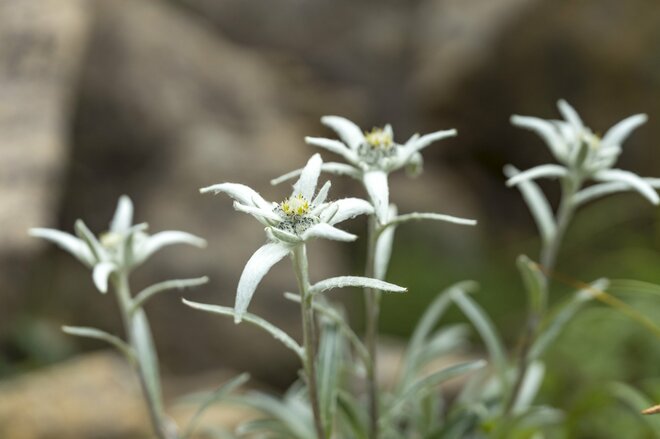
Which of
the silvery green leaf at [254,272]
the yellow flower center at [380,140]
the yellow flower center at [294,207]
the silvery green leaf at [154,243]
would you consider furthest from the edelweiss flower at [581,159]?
the silvery green leaf at [154,243]

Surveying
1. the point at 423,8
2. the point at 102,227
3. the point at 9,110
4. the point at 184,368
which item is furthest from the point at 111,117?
the point at 423,8

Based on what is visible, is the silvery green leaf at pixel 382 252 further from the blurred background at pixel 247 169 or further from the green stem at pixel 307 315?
the blurred background at pixel 247 169

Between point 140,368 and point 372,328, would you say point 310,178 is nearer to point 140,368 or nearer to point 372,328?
point 372,328

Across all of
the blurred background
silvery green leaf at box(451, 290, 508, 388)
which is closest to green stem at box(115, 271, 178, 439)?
silvery green leaf at box(451, 290, 508, 388)

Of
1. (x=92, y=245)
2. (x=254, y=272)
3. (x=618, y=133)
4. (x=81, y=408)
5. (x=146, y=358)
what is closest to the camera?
(x=254, y=272)

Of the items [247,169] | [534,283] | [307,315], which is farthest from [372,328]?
[247,169]
